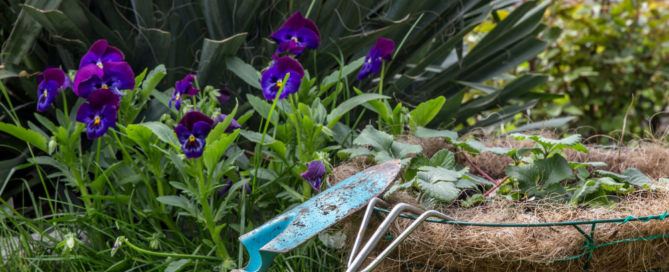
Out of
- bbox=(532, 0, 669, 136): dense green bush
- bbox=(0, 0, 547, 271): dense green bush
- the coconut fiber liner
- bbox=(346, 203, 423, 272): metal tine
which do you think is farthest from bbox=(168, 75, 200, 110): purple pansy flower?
bbox=(532, 0, 669, 136): dense green bush

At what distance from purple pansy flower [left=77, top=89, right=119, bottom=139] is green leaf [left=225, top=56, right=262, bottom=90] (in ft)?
1.06

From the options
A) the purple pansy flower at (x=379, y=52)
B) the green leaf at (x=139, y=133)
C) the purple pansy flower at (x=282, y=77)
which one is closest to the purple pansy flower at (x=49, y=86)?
the green leaf at (x=139, y=133)

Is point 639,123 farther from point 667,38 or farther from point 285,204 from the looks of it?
point 285,204

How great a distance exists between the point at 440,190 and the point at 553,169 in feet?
0.87

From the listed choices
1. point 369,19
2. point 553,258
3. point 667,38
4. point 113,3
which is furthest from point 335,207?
point 667,38

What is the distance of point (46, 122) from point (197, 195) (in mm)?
471

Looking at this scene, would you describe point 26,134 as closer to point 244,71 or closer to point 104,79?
point 104,79

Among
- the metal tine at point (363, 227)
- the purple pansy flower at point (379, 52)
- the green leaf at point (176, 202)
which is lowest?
the green leaf at point (176, 202)

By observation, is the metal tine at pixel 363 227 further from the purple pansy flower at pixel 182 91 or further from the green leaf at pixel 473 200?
the purple pansy flower at pixel 182 91

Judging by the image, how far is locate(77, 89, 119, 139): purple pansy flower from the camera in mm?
928

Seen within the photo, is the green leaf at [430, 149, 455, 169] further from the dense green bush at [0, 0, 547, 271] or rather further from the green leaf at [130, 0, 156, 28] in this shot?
the green leaf at [130, 0, 156, 28]

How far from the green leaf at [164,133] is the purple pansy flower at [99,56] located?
210mm

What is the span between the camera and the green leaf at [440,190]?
0.72 meters

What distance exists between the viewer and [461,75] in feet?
6.16
